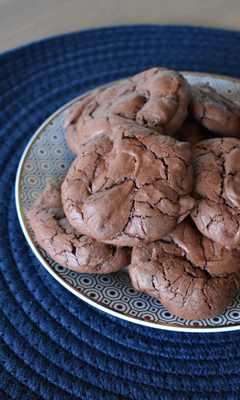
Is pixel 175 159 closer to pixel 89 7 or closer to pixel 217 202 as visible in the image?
pixel 217 202

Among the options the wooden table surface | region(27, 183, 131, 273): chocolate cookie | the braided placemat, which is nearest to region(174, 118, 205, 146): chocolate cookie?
region(27, 183, 131, 273): chocolate cookie

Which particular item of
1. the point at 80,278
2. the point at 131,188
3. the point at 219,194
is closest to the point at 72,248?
the point at 80,278

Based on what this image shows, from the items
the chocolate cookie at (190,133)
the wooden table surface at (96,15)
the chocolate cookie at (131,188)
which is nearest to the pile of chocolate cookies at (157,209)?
the chocolate cookie at (131,188)

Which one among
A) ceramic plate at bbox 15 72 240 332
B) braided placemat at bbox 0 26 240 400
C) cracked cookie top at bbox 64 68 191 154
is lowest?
braided placemat at bbox 0 26 240 400

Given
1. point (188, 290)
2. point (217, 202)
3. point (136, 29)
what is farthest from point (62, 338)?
point (136, 29)

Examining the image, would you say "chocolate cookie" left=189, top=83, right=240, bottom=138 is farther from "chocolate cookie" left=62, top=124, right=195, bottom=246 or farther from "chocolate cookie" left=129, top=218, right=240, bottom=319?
"chocolate cookie" left=129, top=218, right=240, bottom=319

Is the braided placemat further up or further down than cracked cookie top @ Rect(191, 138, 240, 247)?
further down

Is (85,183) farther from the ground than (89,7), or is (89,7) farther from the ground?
(89,7)

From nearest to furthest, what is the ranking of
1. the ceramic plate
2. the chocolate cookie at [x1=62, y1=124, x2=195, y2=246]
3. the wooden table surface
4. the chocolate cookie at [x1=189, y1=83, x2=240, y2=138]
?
the chocolate cookie at [x1=62, y1=124, x2=195, y2=246]
the ceramic plate
the chocolate cookie at [x1=189, y1=83, x2=240, y2=138]
the wooden table surface
